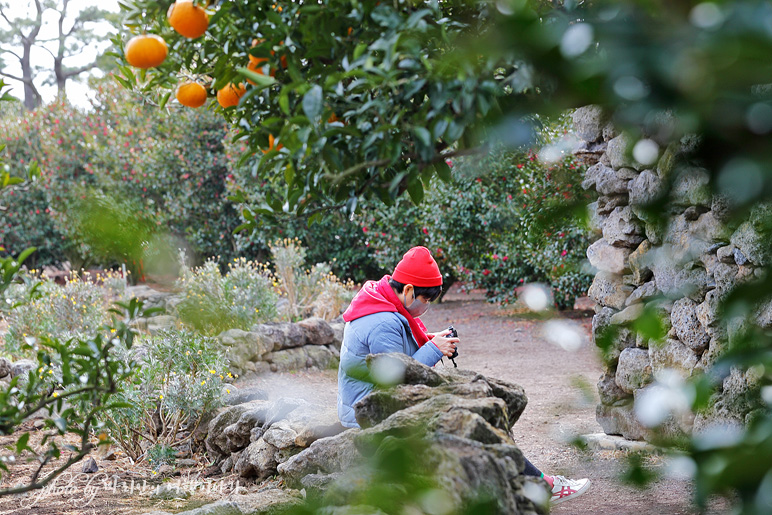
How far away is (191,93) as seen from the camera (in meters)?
1.86

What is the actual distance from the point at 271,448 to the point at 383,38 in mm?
3146

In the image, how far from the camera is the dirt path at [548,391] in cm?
239

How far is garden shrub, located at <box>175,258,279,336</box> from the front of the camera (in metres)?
8.03

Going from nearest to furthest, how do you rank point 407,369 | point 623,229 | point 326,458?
point 407,369 → point 326,458 → point 623,229

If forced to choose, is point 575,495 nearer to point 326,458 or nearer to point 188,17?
point 326,458

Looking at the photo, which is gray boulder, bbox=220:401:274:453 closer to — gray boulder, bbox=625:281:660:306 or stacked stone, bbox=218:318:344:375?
gray boulder, bbox=625:281:660:306

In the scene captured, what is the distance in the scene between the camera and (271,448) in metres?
3.94

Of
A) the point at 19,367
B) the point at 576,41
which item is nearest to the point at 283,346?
the point at 19,367

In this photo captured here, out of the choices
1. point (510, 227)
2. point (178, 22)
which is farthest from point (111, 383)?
point (510, 227)

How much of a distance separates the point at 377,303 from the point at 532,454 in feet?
6.31

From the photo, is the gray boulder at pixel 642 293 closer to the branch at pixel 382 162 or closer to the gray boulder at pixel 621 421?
the gray boulder at pixel 621 421

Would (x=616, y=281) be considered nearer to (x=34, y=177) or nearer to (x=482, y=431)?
(x=482, y=431)

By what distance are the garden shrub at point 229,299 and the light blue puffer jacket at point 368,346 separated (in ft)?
15.1

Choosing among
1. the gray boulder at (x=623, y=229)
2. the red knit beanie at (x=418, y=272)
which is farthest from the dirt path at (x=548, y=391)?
the red knit beanie at (x=418, y=272)
